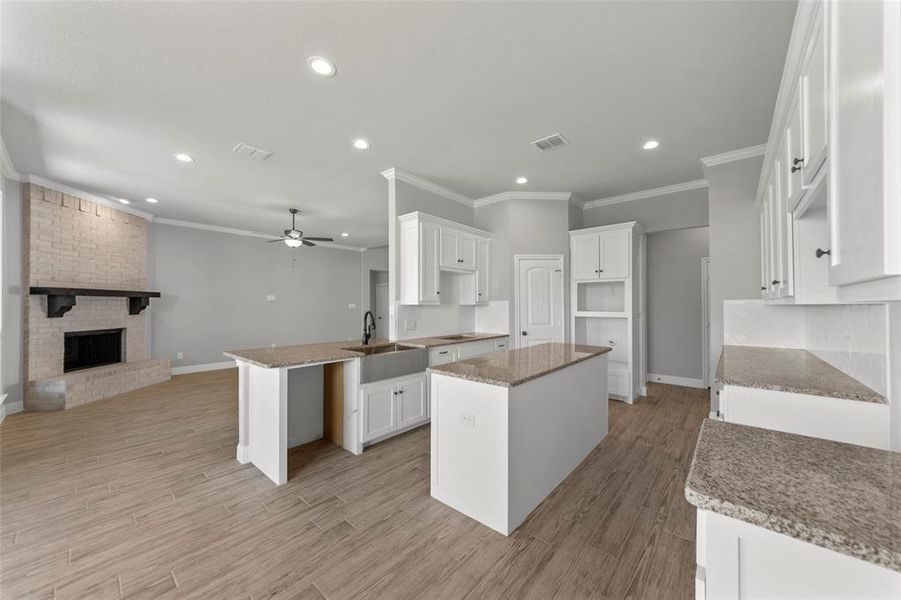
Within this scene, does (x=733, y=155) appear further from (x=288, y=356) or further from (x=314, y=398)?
(x=314, y=398)

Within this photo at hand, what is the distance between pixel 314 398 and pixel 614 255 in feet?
13.2

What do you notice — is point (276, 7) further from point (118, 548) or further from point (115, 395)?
point (115, 395)

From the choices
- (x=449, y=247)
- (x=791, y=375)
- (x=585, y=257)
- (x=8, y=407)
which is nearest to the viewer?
(x=791, y=375)

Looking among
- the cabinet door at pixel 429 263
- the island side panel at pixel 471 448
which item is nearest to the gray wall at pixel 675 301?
the cabinet door at pixel 429 263

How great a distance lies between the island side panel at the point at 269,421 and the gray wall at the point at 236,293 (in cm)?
484

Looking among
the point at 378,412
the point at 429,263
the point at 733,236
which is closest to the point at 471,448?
the point at 378,412

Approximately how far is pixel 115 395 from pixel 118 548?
4.24m

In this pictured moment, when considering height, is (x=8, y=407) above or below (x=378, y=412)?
below

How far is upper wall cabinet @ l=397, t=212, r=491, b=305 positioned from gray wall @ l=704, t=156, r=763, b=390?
269 cm

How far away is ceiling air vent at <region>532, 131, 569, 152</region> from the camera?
3245 millimetres

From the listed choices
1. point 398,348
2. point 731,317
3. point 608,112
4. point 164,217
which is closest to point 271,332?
point 164,217

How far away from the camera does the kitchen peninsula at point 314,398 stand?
256 centimetres

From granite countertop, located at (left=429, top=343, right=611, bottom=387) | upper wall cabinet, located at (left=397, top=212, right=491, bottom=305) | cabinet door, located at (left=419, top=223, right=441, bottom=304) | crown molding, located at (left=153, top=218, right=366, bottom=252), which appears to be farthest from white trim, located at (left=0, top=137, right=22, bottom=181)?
granite countertop, located at (left=429, top=343, right=611, bottom=387)

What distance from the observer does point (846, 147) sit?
905mm
